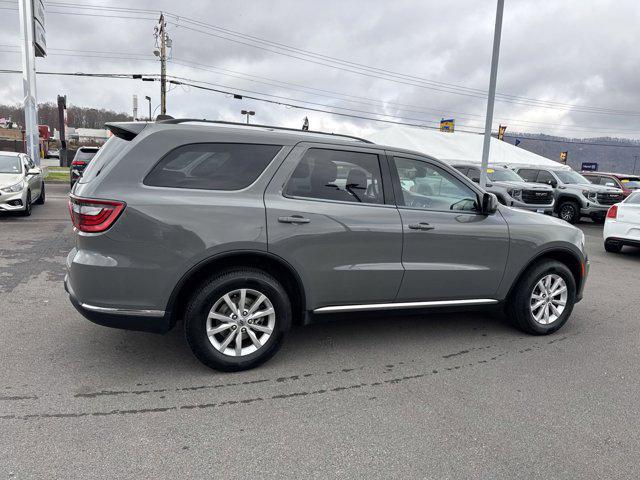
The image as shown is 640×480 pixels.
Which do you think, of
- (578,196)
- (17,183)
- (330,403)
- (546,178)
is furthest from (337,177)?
(546,178)

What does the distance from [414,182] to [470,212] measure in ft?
1.91

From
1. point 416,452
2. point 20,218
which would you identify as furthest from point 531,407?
point 20,218

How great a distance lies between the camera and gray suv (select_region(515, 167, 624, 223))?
1584 cm

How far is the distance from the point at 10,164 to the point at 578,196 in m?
16.5

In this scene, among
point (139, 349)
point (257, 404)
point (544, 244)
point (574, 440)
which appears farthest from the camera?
point (544, 244)

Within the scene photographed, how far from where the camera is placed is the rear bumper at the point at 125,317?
3.36m

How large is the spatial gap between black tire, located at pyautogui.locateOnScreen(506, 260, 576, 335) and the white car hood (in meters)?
10.7

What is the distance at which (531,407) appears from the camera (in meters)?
3.34

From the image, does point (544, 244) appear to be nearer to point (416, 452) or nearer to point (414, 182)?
point (414, 182)

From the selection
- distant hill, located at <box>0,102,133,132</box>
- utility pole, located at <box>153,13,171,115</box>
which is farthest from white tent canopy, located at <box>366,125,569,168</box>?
distant hill, located at <box>0,102,133,132</box>

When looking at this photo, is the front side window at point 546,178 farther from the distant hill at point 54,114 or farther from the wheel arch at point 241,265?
the distant hill at point 54,114

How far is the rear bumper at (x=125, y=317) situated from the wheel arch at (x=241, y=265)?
0.28 feet

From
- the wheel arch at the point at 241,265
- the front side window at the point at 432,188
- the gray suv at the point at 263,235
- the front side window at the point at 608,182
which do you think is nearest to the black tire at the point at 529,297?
the gray suv at the point at 263,235

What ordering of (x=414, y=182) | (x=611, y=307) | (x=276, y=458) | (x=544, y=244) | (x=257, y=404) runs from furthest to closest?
Answer: (x=611, y=307) → (x=544, y=244) → (x=414, y=182) → (x=257, y=404) → (x=276, y=458)
